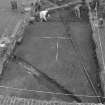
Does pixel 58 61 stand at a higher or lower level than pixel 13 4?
lower

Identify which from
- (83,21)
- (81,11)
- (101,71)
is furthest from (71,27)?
(101,71)

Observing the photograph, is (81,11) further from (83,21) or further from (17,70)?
(17,70)

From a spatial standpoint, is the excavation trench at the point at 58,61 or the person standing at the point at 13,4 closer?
the excavation trench at the point at 58,61

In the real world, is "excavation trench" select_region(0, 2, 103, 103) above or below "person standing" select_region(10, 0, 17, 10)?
below

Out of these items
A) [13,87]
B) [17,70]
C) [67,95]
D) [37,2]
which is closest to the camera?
[67,95]

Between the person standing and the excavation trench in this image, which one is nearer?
the excavation trench

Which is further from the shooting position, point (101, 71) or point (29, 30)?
point (29, 30)

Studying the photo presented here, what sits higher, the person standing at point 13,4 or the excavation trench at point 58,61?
the person standing at point 13,4

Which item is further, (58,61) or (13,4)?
(13,4)
